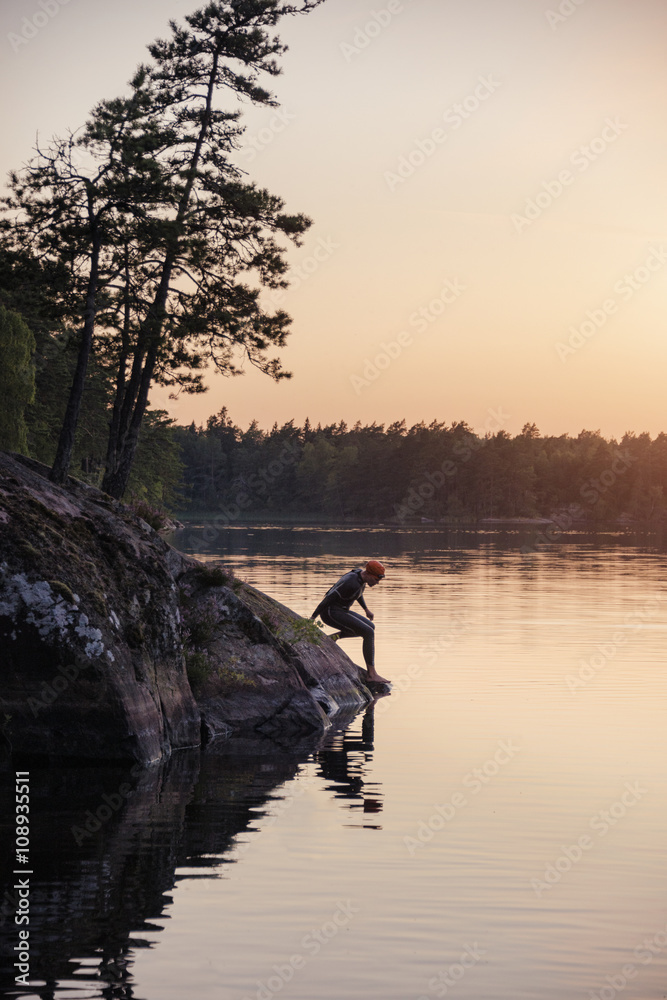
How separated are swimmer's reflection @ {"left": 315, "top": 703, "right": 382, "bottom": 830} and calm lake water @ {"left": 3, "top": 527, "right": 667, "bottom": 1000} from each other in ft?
0.16

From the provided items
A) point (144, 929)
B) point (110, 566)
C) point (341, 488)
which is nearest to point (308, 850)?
point (144, 929)

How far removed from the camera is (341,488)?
649 ft

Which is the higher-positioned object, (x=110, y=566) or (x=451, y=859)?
(x=110, y=566)

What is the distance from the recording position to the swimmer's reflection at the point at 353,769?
12.2 metres

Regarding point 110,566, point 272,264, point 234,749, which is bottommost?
point 234,749

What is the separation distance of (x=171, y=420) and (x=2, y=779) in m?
90.1

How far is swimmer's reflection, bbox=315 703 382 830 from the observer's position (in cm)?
1223

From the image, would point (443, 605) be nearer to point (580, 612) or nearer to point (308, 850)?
point (580, 612)

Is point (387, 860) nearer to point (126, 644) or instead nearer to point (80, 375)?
point (126, 644)

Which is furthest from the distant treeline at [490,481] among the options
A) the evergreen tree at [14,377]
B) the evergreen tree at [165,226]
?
the evergreen tree at [165,226]

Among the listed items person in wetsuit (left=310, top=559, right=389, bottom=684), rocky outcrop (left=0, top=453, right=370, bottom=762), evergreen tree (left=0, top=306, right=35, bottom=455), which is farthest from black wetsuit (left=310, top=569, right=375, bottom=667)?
evergreen tree (left=0, top=306, right=35, bottom=455)

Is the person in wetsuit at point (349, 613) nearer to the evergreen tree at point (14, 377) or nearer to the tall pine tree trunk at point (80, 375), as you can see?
the tall pine tree trunk at point (80, 375)

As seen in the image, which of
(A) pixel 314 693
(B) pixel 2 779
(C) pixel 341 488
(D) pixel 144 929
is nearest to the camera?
(D) pixel 144 929

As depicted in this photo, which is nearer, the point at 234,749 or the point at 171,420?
the point at 234,749
